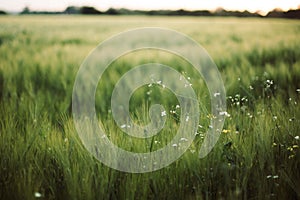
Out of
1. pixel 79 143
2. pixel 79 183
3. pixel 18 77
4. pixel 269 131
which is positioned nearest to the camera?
pixel 79 183

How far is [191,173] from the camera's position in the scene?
1.37m

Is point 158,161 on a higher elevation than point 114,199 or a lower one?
higher

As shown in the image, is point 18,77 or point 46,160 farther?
point 18,77

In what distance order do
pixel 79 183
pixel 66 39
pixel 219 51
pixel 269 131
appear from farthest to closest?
pixel 66 39 → pixel 219 51 → pixel 269 131 → pixel 79 183

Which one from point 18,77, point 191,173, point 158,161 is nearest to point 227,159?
point 191,173

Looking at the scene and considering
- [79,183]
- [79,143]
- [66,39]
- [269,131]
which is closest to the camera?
[79,183]

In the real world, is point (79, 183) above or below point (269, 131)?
below

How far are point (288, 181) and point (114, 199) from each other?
61 cm

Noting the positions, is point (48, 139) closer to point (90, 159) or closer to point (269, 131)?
point (90, 159)

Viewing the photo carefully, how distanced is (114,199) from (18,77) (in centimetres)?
187

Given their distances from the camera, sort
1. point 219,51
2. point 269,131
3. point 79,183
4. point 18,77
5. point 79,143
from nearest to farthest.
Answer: point 79,183
point 79,143
point 269,131
point 18,77
point 219,51

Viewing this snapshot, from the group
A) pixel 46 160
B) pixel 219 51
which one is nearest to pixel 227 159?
pixel 46 160

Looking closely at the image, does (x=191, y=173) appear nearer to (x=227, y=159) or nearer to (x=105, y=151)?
(x=227, y=159)

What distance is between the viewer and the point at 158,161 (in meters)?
1.37
